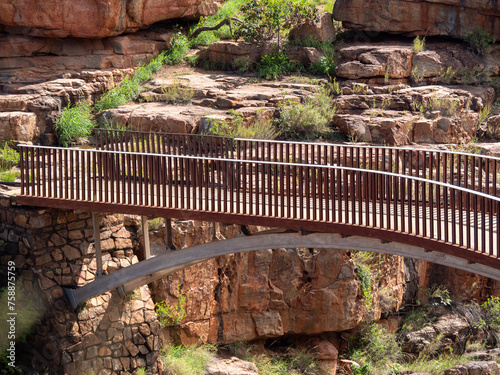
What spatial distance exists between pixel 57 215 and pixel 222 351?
4.62 m

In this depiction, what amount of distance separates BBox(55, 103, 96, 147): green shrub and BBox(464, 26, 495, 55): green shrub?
1041 cm

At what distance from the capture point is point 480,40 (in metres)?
19.6

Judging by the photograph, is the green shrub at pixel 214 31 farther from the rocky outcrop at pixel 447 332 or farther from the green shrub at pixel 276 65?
the rocky outcrop at pixel 447 332

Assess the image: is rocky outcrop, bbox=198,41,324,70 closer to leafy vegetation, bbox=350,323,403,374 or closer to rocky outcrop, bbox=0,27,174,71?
rocky outcrop, bbox=0,27,174,71

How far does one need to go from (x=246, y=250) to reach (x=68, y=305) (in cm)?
361

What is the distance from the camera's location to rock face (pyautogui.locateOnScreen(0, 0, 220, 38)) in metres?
17.6

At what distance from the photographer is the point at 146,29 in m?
20.0

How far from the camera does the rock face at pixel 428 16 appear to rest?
19.8 meters

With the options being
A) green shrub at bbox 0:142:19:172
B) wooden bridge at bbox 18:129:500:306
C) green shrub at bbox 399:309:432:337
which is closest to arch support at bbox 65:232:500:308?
wooden bridge at bbox 18:129:500:306

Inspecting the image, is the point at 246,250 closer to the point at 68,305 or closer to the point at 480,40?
the point at 68,305

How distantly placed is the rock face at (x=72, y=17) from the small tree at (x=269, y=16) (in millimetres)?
2607

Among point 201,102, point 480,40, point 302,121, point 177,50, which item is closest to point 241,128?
point 302,121

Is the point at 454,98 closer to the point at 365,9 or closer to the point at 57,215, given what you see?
the point at 365,9

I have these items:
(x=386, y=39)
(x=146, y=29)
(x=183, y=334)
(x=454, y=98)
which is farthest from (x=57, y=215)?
(x=386, y=39)
